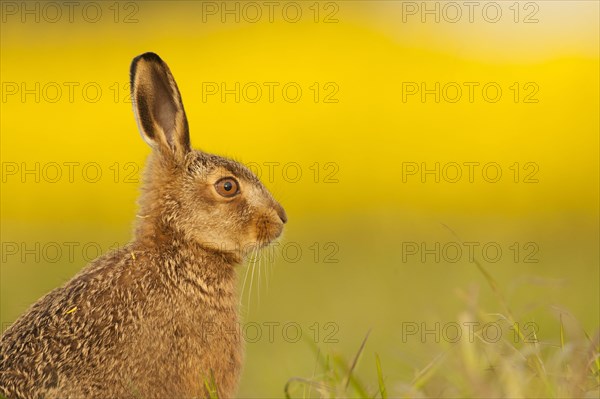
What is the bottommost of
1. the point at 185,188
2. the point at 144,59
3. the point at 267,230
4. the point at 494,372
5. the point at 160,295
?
the point at 494,372

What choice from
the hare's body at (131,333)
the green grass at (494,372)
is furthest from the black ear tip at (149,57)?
the green grass at (494,372)

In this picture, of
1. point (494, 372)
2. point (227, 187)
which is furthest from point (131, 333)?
point (494, 372)

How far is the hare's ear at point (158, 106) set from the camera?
18.7ft

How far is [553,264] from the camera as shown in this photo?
10.4 meters

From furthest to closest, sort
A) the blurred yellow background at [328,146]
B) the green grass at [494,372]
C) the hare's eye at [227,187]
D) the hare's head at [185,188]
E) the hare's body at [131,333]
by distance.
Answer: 1. the blurred yellow background at [328,146]
2. the hare's eye at [227,187]
3. the hare's head at [185,188]
4. the hare's body at [131,333]
5. the green grass at [494,372]

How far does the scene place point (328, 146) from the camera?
605 inches

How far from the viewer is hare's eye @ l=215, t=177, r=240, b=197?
18.9 feet

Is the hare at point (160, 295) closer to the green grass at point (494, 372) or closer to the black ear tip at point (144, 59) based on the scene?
the black ear tip at point (144, 59)

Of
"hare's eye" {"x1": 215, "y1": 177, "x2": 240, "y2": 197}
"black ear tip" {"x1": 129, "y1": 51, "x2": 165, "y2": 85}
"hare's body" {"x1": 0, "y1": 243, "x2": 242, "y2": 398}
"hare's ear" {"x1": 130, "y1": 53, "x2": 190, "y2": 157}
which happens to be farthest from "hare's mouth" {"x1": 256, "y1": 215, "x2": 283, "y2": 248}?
"black ear tip" {"x1": 129, "y1": 51, "x2": 165, "y2": 85}

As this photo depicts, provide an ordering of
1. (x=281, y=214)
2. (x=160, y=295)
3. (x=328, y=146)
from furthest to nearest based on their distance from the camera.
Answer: (x=328, y=146) → (x=281, y=214) → (x=160, y=295)

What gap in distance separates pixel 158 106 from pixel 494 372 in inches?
98.2

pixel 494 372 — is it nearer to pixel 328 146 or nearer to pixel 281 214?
pixel 281 214

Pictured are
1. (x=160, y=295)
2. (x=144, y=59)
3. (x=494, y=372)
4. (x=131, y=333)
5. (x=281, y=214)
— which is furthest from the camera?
(x=281, y=214)

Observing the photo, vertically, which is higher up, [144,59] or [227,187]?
[144,59]
